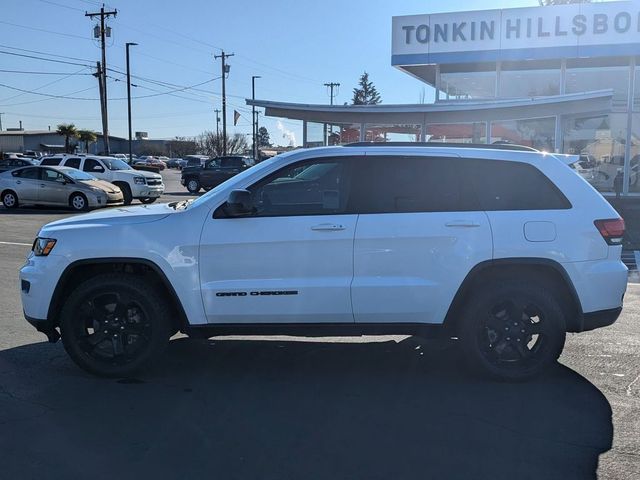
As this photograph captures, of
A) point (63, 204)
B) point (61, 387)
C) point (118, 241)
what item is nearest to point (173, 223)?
point (118, 241)

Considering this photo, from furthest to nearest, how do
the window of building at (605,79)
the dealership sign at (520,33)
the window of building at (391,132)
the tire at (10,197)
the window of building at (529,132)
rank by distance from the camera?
the window of building at (391,132) → the window of building at (605,79) → the window of building at (529,132) → the dealership sign at (520,33) → the tire at (10,197)

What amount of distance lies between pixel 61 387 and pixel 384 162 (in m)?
3.08

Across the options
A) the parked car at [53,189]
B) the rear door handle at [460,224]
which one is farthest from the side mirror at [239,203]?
the parked car at [53,189]

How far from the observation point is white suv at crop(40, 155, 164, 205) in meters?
21.7

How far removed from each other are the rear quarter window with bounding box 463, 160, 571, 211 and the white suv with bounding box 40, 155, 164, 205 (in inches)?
731

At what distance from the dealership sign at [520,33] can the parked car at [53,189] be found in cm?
1160

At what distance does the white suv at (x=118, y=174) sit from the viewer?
2172cm

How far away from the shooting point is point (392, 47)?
73.2 feet

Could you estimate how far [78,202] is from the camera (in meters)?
18.7

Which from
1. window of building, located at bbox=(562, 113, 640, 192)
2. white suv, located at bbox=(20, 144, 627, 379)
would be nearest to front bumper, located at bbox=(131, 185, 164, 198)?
window of building, located at bbox=(562, 113, 640, 192)

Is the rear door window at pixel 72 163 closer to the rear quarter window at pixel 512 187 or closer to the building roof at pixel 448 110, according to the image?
the building roof at pixel 448 110

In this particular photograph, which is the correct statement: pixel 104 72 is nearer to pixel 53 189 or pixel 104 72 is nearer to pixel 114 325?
pixel 53 189

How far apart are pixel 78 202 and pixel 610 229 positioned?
17.0 m

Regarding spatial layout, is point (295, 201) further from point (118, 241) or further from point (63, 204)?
point (63, 204)
